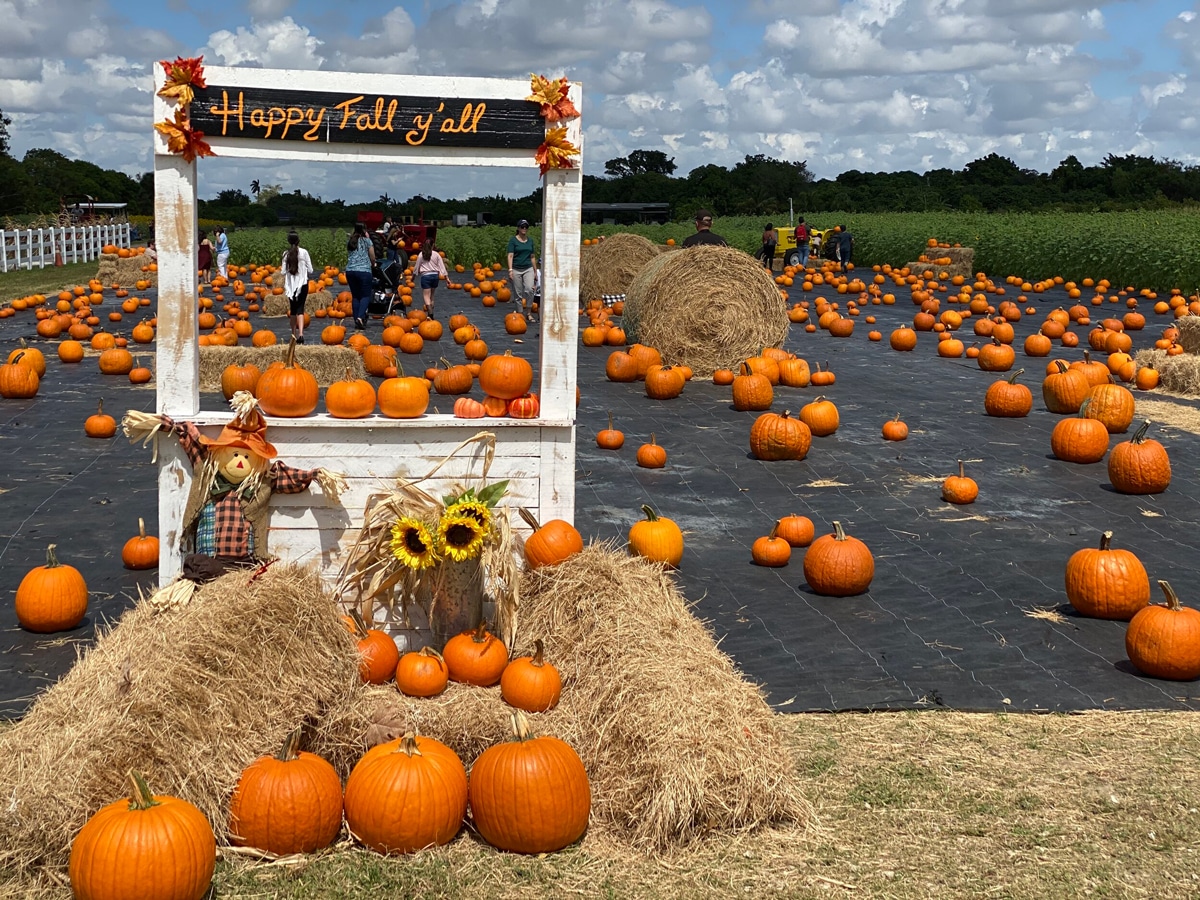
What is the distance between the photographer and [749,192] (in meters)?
94.9

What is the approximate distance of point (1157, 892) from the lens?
15.3 feet

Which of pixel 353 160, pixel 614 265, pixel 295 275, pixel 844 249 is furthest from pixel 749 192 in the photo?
pixel 353 160

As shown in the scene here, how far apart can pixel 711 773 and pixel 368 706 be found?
5.39 feet

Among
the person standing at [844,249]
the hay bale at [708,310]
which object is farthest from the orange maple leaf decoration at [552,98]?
the person standing at [844,249]

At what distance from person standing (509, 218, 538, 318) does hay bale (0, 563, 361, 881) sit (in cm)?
1918

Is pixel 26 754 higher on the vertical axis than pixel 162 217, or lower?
lower

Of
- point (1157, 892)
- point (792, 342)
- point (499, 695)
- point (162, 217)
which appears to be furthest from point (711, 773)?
point (792, 342)

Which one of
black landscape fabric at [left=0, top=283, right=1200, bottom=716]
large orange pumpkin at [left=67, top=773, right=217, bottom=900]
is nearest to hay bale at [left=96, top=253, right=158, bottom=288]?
black landscape fabric at [left=0, top=283, right=1200, bottom=716]

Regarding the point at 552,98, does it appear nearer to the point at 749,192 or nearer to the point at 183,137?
the point at 183,137

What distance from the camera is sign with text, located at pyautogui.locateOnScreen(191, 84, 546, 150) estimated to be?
634 cm

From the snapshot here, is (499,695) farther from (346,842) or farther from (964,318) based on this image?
(964,318)

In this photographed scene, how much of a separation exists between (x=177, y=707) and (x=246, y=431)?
1957 millimetres

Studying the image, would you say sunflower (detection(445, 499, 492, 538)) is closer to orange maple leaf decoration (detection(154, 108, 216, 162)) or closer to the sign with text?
the sign with text

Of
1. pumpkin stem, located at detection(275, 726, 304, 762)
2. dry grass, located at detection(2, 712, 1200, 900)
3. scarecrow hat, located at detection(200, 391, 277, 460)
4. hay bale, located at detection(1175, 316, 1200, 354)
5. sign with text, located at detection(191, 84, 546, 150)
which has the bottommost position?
dry grass, located at detection(2, 712, 1200, 900)
